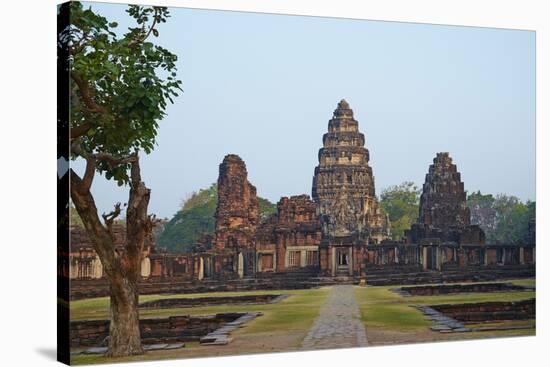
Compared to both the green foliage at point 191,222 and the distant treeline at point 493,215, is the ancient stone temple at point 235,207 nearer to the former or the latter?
the green foliage at point 191,222

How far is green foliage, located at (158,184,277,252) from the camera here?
13938 mm

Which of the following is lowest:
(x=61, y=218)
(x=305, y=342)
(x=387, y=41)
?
(x=305, y=342)

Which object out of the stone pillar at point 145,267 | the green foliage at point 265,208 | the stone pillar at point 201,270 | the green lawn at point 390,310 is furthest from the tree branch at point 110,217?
the green lawn at point 390,310

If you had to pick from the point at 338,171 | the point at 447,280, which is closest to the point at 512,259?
the point at 447,280

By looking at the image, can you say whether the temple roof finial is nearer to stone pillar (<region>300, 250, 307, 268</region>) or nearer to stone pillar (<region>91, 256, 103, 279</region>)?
stone pillar (<region>300, 250, 307, 268</region>)

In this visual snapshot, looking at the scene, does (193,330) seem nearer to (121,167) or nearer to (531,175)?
(121,167)

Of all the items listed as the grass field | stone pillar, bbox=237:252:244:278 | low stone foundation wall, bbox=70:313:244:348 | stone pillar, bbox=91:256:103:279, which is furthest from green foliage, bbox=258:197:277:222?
stone pillar, bbox=91:256:103:279

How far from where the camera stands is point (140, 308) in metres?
13.7

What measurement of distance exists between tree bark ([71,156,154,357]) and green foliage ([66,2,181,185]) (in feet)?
0.79

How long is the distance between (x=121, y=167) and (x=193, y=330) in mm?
1939

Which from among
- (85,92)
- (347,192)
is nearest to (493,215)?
(347,192)

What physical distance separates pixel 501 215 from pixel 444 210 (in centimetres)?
83

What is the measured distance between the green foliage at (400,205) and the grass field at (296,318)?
0.80 meters

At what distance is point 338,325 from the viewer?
48.2ft
